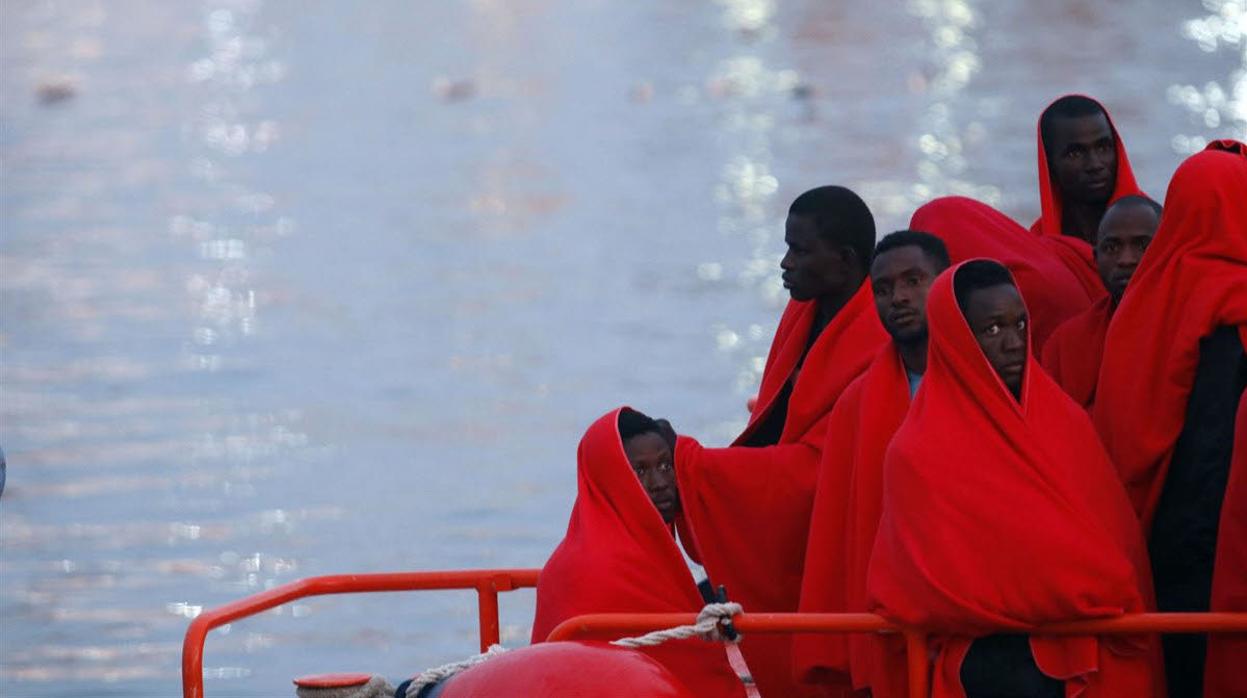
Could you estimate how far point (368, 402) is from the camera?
20016 millimetres

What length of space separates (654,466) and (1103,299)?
44.4 inches

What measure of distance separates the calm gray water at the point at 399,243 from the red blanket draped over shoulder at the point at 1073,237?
7.21 m

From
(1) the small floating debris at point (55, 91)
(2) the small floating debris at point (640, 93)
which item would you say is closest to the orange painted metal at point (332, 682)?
(2) the small floating debris at point (640, 93)

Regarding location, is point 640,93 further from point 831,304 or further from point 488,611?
point 831,304

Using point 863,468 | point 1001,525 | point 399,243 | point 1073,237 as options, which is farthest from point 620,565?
point 399,243

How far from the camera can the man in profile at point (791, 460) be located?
5914 millimetres

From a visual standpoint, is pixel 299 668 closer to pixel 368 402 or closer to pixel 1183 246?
pixel 368 402

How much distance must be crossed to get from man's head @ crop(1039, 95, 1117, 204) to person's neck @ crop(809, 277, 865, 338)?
63 centimetres

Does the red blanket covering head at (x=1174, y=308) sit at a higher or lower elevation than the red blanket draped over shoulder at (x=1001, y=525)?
higher

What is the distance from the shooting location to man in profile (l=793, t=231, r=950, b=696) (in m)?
5.35

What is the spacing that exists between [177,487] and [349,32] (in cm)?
3144

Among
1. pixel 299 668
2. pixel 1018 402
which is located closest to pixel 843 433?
pixel 1018 402

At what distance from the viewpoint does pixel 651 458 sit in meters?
5.77

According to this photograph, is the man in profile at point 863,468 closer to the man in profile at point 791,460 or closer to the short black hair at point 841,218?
the man in profile at point 791,460
